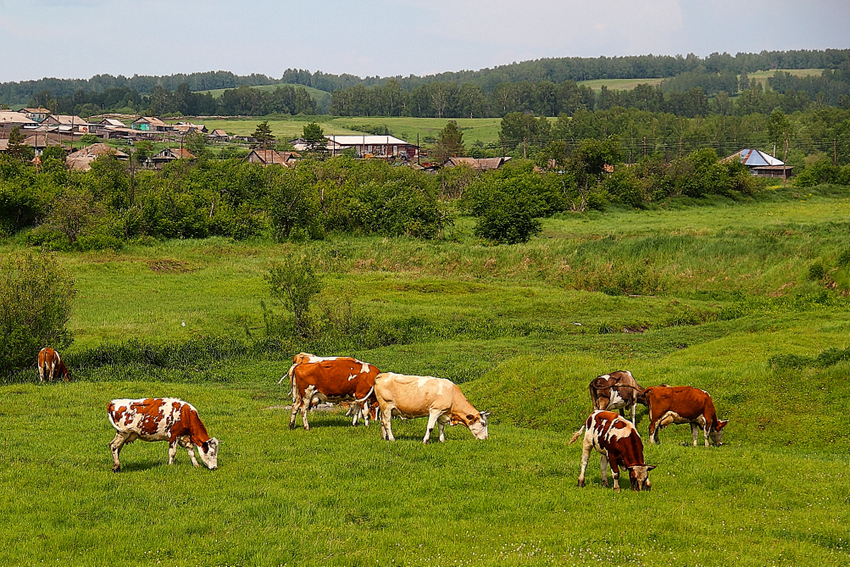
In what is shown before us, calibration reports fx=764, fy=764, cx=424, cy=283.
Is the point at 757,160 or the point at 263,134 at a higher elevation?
the point at 263,134

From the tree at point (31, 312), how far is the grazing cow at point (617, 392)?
22535 millimetres

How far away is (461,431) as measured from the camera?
1908cm

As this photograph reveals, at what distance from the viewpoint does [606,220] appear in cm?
8581

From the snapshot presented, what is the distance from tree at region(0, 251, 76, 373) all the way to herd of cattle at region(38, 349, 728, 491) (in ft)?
51.5

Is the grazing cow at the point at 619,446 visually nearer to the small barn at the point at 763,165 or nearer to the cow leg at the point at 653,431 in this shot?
the cow leg at the point at 653,431

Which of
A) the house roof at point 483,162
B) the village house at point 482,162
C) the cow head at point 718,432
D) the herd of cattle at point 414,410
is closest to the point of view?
the herd of cattle at point 414,410

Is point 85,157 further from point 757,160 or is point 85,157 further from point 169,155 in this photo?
point 757,160

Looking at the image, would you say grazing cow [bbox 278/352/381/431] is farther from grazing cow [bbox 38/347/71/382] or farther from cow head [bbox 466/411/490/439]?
grazing cow [bbox 38/347/71/382]

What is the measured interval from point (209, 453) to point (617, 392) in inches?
397

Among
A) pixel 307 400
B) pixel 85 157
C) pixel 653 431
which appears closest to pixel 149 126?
pixel 85 157

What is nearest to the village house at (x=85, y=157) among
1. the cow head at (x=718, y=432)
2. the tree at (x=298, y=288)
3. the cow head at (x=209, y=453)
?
the tree at (x=298, y=288)

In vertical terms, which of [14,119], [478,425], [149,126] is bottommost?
[478,425]

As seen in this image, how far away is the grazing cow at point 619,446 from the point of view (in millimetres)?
13391

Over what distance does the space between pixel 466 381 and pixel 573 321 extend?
49.6ft
